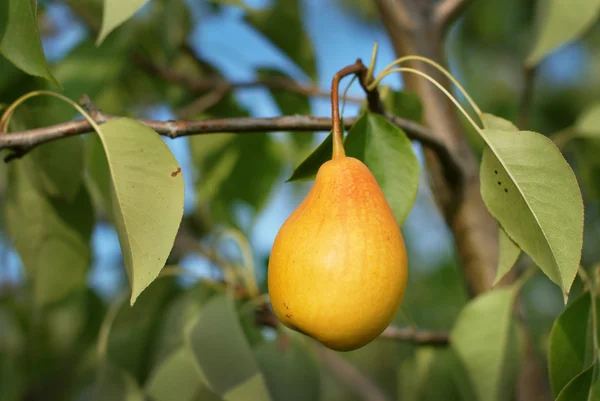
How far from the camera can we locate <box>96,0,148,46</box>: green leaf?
52 centimetres

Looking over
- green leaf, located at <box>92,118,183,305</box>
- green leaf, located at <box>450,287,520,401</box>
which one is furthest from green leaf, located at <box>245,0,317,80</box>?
green leaf, located at <box>92,118,183,305</box>

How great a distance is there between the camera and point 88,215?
802mm

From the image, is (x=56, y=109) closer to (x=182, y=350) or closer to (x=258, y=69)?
(x=182, y=350)

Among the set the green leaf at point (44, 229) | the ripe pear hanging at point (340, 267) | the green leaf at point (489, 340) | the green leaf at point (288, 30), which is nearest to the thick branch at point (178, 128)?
the ripe pear hanging at point (340, 267)

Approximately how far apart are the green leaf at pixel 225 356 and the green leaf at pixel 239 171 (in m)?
0.36

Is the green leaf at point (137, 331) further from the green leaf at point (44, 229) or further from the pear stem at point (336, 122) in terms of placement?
the pear stem at point (336, 122)

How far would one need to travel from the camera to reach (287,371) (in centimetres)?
88

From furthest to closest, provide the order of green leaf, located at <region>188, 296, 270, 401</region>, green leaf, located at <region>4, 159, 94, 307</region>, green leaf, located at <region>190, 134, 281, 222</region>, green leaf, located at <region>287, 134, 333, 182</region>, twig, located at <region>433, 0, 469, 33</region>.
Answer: green leaf, located at <region>190, 134, 281, 222</region>
twig, located at <region>433, 0, 469, 33</region>
green leaf, located at <region>4, 159, 94, 307</region>
green leaf, located at <region>188, 296, 270, 401</region>
green leaf, located at <region>287, 134, 333, 182</region>

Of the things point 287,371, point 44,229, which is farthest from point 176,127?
point 287,371

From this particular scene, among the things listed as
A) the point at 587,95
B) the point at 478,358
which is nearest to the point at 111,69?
the point at 478,358

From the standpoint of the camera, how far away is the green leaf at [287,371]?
87 centimetres

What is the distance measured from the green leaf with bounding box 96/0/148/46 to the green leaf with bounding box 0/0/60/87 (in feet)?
0.21

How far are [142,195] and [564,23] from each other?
25.2 inches

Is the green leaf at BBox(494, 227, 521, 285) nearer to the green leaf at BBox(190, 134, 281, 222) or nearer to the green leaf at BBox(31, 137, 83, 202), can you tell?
the green leaf at BBox(31, 137, 83, 202)
